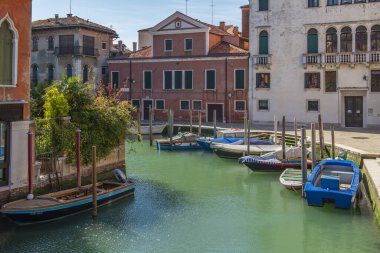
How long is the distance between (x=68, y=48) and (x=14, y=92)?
68.3 feet

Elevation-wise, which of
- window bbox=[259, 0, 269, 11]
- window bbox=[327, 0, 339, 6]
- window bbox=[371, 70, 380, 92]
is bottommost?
window bbox=[371, 70, 380, 92]

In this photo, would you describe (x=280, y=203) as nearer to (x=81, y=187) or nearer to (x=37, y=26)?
(x=81, y=187)

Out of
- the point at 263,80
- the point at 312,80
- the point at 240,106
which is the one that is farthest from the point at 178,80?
the point at 312,80

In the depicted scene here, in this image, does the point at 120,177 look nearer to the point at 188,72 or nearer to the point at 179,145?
the point at 179,145

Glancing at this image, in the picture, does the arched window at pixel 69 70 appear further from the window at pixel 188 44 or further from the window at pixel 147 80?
the window at pixel 188 44

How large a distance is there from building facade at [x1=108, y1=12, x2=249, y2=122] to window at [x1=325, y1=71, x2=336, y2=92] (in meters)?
4.58

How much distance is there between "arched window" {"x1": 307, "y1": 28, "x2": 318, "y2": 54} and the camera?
78.4 feet

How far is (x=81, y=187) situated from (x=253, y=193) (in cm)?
498

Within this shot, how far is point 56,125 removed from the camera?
422 inches

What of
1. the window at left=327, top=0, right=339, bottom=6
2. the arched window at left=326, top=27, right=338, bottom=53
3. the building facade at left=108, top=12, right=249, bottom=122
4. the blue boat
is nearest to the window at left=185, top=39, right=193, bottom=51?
the building facade at left=108, top=12, right=249, bottom=122

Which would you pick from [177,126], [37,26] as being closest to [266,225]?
[177,126]

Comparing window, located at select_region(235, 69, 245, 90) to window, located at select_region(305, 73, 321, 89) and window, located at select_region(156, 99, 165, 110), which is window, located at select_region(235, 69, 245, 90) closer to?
window, located at select_region(305, 73, 321, 89)

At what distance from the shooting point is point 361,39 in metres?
22.8

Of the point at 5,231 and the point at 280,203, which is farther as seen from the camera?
the point at 280,203
